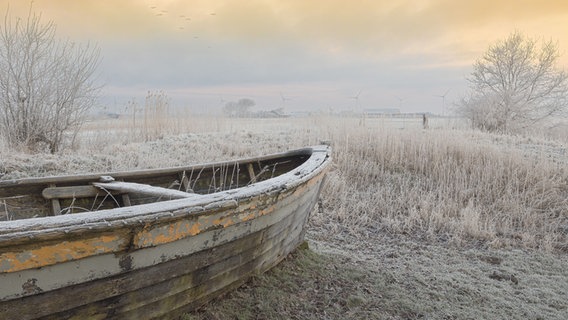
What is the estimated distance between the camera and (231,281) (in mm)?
2697

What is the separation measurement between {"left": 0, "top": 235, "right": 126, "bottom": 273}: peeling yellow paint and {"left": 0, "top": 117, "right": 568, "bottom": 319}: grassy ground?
1.04 m

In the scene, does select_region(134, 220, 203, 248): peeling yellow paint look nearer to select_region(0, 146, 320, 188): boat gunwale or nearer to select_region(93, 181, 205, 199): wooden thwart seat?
select_region(93, 181, 205, 199): wooden thwart seat

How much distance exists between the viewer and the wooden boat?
1.64 m

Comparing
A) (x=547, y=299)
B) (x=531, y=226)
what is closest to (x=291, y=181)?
(x=547, y=299)

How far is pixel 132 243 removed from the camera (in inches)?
73.9

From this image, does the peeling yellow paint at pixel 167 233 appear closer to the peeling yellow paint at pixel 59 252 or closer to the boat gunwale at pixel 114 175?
the peeling yellow paint at pixel 59 252

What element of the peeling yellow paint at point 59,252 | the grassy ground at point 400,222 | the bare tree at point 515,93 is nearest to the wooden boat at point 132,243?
the peeling yellow paint at point 59,252

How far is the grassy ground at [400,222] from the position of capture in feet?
10.8

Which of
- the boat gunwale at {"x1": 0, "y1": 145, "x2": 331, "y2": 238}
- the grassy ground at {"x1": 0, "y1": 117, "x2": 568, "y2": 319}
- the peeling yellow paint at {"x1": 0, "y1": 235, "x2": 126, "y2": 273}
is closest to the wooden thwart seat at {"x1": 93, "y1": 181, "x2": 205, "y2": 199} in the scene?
the boat gunwale at {"x1": 0, "y1": 145, "x2": 331, "y2": 238}

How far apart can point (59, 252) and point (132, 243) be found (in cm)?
30

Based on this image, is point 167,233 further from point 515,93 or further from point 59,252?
→ point 515,93

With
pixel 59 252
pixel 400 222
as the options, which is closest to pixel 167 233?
pixel 59 252

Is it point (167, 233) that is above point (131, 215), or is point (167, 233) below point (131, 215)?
below

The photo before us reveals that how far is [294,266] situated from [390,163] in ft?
16.6
